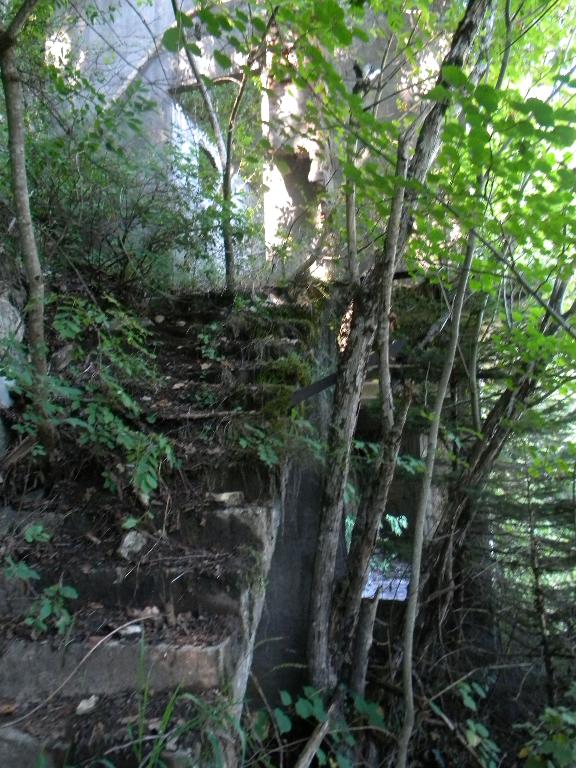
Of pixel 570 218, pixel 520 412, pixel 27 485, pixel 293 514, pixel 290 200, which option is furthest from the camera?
pixel 290 200

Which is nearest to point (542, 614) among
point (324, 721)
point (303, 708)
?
point (324, 721)

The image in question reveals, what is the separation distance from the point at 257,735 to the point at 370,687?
1.31 meters

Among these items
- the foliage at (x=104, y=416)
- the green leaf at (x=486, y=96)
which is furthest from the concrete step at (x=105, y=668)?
the green leaf at (x=486, y=96)

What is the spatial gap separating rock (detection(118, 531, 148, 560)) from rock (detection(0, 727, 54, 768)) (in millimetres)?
760

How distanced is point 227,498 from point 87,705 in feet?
3.54

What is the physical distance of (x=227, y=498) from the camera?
2.79 metres

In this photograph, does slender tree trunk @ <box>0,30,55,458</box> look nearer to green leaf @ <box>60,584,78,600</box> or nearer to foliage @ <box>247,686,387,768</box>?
green leaf @ <box>60,584,78,600</box>

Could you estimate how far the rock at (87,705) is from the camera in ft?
6.44

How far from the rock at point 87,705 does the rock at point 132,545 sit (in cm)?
57

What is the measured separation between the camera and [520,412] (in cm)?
369

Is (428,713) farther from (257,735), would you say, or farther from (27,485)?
(27,485)

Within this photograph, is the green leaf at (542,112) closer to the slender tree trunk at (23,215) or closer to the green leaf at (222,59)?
the green leaf at (222,59)

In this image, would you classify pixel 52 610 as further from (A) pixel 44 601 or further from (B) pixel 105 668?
(B) pixel 105 668

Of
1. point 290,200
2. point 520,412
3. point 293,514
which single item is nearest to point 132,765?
point 293,514
